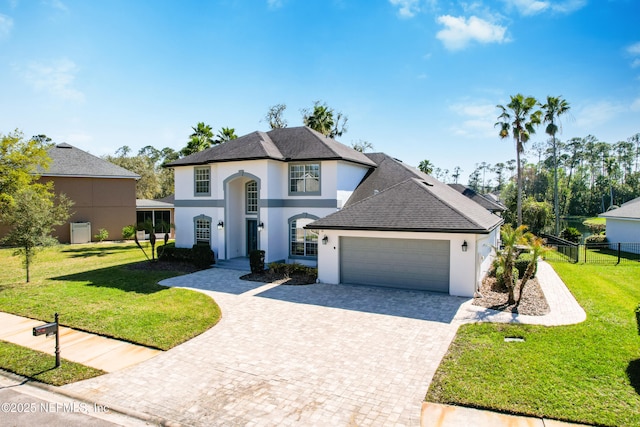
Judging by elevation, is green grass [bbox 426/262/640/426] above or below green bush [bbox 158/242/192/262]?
below

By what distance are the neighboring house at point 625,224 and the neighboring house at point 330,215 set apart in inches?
577

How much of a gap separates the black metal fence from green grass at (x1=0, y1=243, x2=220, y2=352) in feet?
61.7

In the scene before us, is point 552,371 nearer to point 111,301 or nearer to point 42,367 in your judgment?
point 42,367

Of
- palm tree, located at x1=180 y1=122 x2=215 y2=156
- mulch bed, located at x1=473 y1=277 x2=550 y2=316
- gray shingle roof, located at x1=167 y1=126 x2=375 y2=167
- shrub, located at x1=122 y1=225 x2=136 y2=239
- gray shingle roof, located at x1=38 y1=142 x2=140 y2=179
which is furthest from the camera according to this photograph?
shrub, located at x1=122 y1=225 x2=136 y2=239

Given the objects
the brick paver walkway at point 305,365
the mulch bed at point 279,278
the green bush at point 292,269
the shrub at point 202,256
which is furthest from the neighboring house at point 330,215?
the brick paver walkway at point 305,365

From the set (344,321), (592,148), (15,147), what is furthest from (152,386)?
(592,148)

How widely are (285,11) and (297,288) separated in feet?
40.8

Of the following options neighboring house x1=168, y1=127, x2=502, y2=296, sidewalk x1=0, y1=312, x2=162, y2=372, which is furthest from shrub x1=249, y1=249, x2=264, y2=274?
sidewalk x1=0, y1=312, x2=162, y2=372

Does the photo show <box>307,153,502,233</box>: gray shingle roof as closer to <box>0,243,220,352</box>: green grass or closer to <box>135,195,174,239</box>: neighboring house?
<box>0,243,220,352</box>: green grass

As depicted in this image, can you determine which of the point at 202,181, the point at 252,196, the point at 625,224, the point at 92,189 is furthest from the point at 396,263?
the point at 92,189

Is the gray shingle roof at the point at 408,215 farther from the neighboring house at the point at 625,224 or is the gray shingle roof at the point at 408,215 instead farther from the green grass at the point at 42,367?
the neighboring house at the point at 625,224

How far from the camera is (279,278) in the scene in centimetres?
1630

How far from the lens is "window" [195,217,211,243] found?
2070 centimetres

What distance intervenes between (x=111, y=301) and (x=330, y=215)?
901cm
